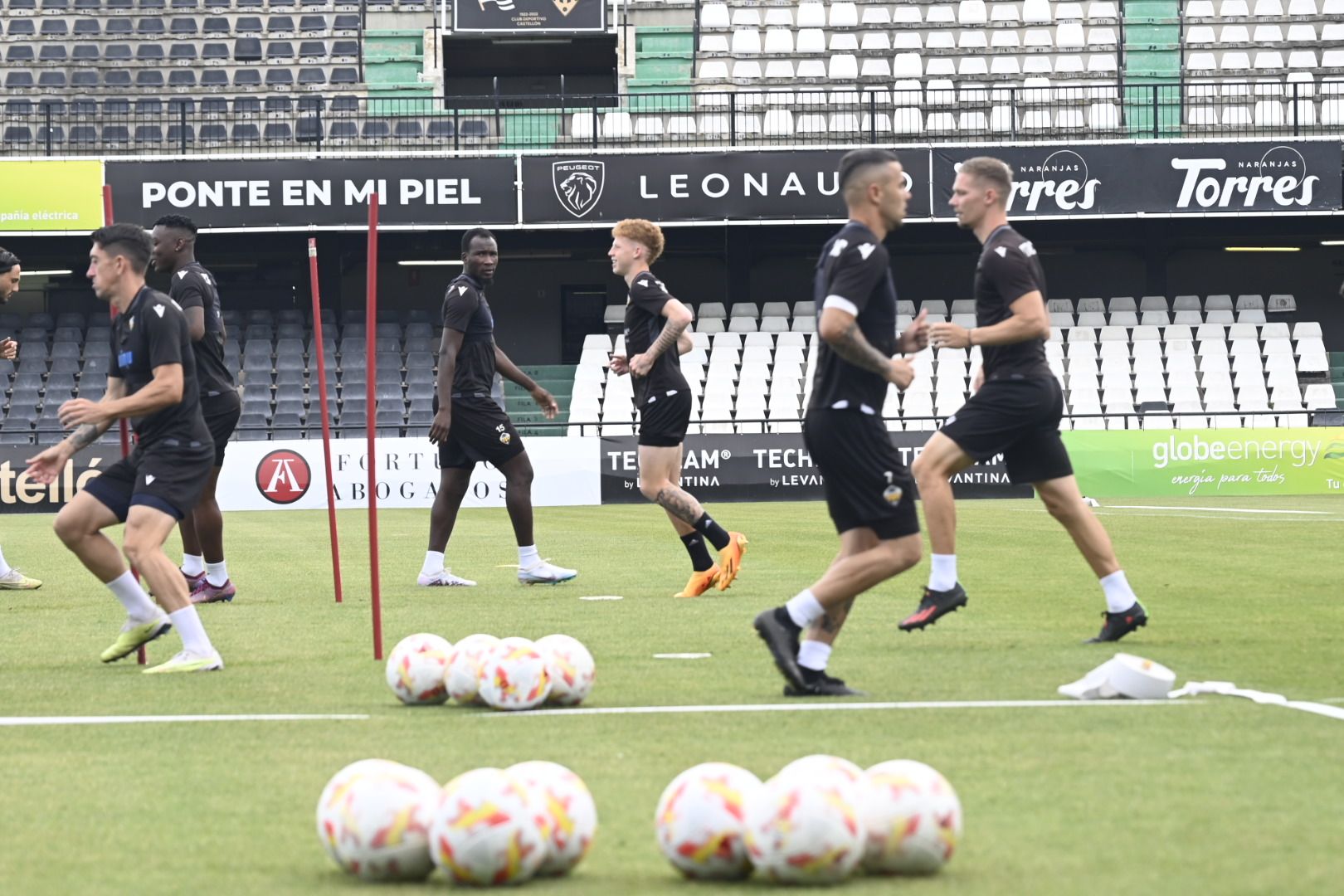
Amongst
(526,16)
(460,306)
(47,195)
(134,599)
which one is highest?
(526,16)

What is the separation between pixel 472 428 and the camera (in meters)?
12.7

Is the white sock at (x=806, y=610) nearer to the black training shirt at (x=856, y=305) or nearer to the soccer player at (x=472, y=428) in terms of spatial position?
the black training shirt at (x=856, y=305)

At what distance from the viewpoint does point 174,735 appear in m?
6.24

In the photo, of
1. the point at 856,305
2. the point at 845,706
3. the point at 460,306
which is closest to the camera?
the point at 845,706

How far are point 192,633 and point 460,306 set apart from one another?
505cm

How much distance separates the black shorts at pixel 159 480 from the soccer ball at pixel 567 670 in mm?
2008

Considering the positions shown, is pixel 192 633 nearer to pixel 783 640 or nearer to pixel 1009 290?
pixel 783 640

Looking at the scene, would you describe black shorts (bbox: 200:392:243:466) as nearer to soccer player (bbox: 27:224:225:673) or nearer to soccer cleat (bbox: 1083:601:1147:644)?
soccer player (bbox: 27:224:225:673)

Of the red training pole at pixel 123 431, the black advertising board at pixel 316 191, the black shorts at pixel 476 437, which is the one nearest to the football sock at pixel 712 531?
the black shorts at pixel 476 437

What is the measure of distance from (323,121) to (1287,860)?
3206 cm

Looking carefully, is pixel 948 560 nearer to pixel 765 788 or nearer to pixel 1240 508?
pixel 765 788

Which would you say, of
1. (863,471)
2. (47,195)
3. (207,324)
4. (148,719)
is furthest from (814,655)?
(47,195)

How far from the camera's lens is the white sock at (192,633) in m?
7.98

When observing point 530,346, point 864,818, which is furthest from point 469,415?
point 530,346
